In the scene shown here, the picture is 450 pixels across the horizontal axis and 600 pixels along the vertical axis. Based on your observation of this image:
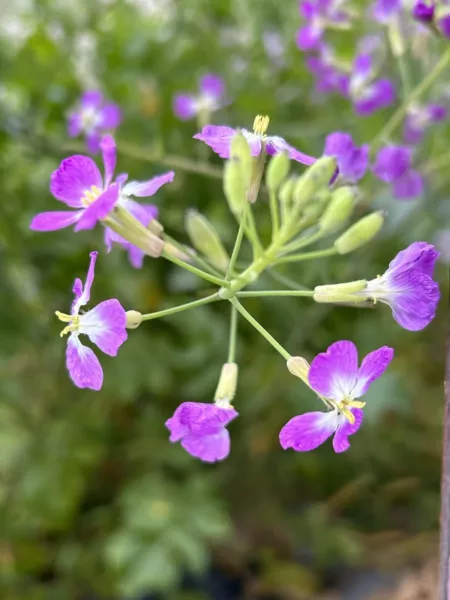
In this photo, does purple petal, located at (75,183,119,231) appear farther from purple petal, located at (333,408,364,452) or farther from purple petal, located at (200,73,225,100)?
purple petal, located at (200,73,225,100)

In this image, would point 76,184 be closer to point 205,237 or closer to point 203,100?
point 205,237

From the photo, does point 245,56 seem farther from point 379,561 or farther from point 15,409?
point 379,561

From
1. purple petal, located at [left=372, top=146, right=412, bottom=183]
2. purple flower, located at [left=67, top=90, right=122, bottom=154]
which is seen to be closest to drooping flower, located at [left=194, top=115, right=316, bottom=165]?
purple petal, located at [left=372, top=146, right=412, bottom=183]

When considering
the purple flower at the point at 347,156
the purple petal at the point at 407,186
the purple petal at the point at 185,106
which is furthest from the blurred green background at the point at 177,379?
the purple flower at the point at 347,156

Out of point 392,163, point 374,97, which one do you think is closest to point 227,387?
point 392,163

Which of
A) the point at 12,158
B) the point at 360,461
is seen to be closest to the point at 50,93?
the point at 12,158

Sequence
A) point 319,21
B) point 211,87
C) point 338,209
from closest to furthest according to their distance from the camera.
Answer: point 338,209 < point 319,21 < point 211,87
